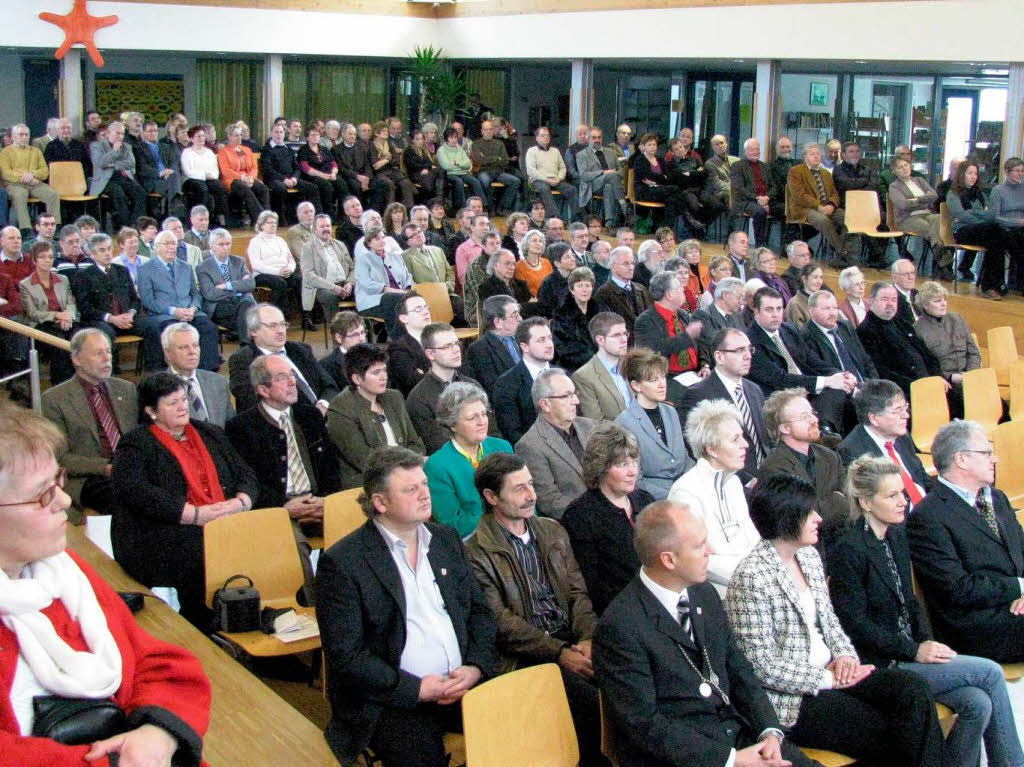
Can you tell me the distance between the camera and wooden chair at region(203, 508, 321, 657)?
3.90m

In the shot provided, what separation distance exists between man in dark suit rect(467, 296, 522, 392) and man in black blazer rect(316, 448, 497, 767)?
2724mm

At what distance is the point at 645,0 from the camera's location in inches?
478

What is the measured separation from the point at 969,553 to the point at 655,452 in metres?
1.35

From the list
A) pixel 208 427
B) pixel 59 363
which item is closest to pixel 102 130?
pixel 59 363

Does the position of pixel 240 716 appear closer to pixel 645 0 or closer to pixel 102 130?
pixel 102 130

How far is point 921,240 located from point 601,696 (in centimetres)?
880

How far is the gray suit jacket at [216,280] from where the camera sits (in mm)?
8211

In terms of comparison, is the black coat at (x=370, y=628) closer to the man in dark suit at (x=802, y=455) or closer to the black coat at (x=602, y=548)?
the black coat at (x=602, y=548)

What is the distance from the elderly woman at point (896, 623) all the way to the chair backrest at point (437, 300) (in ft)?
15.4

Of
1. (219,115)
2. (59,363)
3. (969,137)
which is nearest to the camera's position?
(59,363)

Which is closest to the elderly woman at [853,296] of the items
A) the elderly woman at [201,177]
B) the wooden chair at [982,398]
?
the wooden chair at [982,398]

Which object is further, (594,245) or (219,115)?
(219,115)

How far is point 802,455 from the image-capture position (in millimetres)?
4734

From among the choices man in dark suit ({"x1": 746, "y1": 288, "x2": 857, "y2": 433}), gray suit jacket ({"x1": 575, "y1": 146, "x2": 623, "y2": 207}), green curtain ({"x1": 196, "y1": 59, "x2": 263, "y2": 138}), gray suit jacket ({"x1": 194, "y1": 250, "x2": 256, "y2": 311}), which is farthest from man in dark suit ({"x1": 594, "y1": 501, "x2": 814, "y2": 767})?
green curtain ({"x1": 196, "y1": 59, "x2": 263, "y2": 138})
